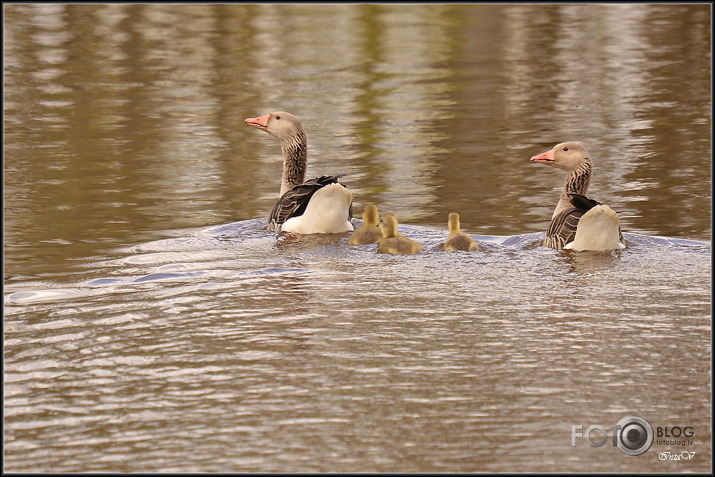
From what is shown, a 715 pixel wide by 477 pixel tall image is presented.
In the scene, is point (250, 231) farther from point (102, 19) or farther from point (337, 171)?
point (102, 19)

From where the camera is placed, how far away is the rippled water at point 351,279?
19.3ft

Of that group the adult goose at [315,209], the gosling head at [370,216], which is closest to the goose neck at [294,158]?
the adult goose at [315,209]

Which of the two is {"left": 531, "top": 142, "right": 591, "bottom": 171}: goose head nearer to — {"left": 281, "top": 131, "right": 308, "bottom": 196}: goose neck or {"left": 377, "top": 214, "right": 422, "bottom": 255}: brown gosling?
{"left": 377, "top": 214, "right": 422, "bottom": 255}: brown gosling

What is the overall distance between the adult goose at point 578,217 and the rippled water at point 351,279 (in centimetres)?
17

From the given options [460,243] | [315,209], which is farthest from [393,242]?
[315,209]

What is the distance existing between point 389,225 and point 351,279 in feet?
4.20

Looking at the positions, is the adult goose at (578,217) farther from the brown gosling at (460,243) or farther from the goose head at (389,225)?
the goose head at (389,225)

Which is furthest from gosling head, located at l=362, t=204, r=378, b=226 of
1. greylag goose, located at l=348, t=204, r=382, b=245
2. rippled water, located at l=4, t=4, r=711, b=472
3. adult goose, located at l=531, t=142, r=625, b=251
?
adult goose, located at l=531, t=142, r=625, b=251

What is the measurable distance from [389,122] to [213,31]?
13264 mm

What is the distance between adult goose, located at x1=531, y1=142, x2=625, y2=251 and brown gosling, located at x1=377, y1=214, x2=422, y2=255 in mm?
1309

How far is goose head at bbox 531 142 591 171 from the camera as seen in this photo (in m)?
11.7

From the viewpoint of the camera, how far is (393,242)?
33.6 ft

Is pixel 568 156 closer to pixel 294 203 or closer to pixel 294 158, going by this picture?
pixel 294 203

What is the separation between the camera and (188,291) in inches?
347
